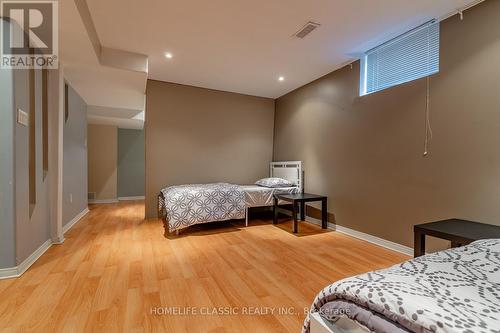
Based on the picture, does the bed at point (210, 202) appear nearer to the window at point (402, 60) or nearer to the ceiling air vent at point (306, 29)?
the window at point (402, 60)

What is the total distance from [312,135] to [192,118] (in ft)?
7.55

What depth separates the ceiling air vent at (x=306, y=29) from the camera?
8.04ft

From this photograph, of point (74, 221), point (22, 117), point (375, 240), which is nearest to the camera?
point (22, 117)

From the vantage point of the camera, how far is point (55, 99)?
8.95 ft

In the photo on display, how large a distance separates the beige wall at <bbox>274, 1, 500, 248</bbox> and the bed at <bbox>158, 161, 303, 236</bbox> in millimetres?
812

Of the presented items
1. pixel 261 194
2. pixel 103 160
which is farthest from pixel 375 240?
pixel 103 160

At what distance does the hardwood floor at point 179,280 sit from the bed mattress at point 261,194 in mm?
636

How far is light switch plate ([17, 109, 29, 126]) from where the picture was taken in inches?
81.1

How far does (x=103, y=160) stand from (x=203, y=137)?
3.39m

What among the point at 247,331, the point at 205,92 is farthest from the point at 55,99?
the point at 247,331

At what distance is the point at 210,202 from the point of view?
340cm

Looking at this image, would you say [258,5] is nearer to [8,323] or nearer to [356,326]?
[356,326]

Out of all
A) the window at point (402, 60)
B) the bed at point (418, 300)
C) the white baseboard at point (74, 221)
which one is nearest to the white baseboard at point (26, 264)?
the white baseboard at point (74, 221)

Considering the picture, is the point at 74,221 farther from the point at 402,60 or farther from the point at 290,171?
the point at 402,60
